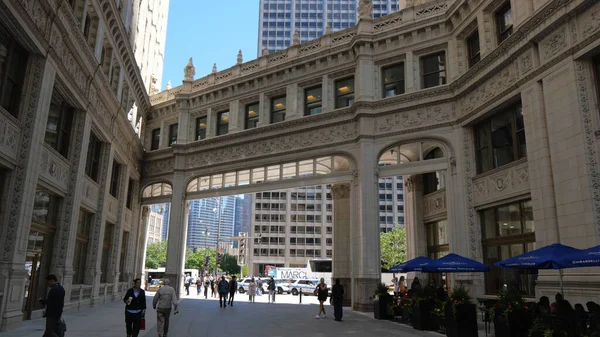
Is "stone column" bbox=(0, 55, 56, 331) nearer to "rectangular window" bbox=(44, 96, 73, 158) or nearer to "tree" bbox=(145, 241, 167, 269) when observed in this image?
"rectangular window" bbox=(44, 96, 73, 158)

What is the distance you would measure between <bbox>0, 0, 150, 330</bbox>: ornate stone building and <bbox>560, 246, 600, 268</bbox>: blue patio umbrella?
49.9 feet

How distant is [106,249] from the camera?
2611 cm

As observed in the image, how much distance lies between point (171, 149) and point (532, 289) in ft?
76.3

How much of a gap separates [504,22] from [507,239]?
910 cm

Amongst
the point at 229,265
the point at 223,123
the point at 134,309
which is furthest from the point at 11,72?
the point at 229,265

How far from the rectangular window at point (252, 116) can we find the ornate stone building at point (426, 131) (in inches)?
3.3

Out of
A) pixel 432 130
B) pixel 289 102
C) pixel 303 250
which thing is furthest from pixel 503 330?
pixel 303 250

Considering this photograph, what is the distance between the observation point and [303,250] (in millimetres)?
109875

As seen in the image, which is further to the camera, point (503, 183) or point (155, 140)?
point (155, 140)

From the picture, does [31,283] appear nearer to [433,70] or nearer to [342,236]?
[342,236]

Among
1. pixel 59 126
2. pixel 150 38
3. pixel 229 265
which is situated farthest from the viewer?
pixel 229 265

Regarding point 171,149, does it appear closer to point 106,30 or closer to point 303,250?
point 106,30

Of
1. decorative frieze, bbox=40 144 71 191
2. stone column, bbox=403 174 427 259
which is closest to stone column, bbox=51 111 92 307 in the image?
decorative frieze, bbox=40 144 71 191

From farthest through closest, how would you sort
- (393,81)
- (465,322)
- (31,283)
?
(393,81), (31,283), (465,322)
